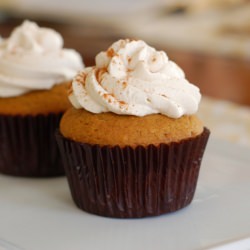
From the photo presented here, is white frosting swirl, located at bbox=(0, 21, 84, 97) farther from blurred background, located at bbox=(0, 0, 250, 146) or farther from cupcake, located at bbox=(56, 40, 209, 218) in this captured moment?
blurred background, located at bbox=(0, 0, 250, 146)

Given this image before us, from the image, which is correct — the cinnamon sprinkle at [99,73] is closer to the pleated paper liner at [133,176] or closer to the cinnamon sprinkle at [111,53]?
the cinnamon sprinkle at [111,53]

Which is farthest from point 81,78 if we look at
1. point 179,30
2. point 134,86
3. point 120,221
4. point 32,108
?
point 179,30

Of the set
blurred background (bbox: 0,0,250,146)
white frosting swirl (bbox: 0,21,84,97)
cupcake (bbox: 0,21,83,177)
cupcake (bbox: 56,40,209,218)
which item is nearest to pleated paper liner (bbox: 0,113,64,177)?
cupcake (bbox: 0,21,83,177)

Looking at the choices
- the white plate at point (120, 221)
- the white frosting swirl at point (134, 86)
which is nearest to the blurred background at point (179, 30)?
the white plate at point (120, 221)

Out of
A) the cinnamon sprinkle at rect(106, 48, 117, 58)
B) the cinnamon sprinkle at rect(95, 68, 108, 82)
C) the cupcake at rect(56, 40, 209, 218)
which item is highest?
the cinnamon sprinkle at rect(106, 48, 117, 58)

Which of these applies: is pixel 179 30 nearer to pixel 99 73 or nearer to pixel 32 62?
pixel 32 62

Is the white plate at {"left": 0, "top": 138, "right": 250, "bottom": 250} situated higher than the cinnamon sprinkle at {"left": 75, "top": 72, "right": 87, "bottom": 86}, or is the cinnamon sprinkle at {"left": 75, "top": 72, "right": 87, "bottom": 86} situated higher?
the cinnamon sprinkle at {"left": 75, "top": 72, "right": 87, "bottom": 86}

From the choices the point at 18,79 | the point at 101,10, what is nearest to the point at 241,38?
the point at 101,10
